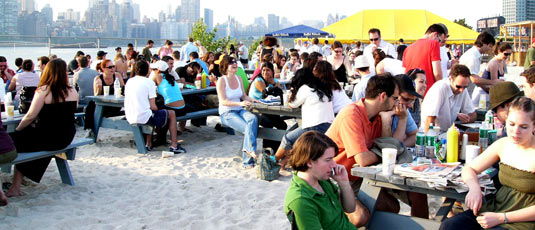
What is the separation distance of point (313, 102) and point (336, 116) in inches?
55.5

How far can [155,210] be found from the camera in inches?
186

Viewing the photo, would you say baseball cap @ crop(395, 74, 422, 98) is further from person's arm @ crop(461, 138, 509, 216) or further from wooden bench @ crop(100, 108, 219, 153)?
wooden bench @ crop(100, 108, 219, 153)

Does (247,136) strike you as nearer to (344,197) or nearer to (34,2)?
(344,197)

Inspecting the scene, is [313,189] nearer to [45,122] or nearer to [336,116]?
[336,116]

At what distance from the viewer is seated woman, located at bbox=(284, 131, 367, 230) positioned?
267 cm

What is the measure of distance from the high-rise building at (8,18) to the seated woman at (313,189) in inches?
2300

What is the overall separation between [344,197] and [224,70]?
13.0 ft

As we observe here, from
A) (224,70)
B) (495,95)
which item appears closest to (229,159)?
(224,70)

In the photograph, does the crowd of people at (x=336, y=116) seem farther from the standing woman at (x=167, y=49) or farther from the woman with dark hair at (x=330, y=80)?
the standing woman at (x=167, y=49)

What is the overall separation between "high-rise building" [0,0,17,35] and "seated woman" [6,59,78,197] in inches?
2176

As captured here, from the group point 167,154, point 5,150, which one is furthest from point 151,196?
point 167,154

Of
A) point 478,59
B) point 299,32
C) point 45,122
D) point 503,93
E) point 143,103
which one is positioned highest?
point 299,32

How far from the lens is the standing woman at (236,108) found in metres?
6.25

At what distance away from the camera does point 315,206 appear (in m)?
2.74
